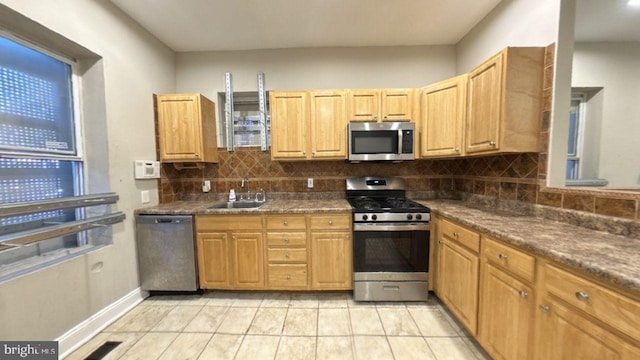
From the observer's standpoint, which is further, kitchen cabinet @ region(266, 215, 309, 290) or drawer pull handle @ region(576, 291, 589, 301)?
kitchen cabinet @ region(266, 215, 309, 290)

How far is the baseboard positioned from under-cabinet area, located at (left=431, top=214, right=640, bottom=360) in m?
2.99

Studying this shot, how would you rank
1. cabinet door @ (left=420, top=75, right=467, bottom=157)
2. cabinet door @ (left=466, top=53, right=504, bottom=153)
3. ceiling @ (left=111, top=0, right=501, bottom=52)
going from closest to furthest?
cabinet door @ (left=466, top=53, right=504, bottom=153) < ceiling @ (left=111, top=0, right=501, bottom=52) < cabinet door @ (left=420, top=75, right=467, bottom=157)

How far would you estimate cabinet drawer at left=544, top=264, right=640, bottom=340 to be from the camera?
0.79m

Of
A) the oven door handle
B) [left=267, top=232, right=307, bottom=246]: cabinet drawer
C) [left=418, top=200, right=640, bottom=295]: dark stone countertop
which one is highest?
[left=418, top=200, right=640, bottom=295]: dark stone countertop

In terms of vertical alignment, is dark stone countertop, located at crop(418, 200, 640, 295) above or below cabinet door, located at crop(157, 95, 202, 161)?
below

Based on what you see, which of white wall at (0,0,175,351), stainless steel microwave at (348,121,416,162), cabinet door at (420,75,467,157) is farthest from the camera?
stainless steel microwave at (348,121,416,162)

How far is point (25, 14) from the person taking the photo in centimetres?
142

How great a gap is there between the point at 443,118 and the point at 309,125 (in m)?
1.42

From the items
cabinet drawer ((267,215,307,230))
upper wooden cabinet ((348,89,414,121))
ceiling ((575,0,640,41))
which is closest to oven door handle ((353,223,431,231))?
cabinet drawer ((267,215,307,230))

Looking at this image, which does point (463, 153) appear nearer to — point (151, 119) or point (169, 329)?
point (169, 329)

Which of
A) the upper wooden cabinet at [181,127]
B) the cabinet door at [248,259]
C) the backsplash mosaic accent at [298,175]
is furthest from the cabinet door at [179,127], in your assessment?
the cabinet door at [248,259]

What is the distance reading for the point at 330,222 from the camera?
7.32ft

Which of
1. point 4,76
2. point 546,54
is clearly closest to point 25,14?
point 4,76

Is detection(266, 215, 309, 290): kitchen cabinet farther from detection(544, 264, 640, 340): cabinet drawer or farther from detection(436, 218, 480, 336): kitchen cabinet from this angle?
detection(544, 264, 640, 340): cabinet drawer
